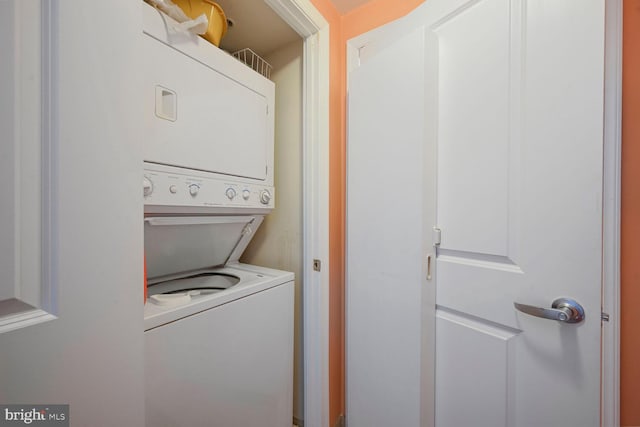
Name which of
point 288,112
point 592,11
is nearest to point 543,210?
point 592,11

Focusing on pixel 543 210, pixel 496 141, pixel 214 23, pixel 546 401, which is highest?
pixel 214 23

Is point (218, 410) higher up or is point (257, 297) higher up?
point (257, 297)

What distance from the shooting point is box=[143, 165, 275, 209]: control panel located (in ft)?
3.19

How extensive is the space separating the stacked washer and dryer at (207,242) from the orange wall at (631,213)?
133 centimetres

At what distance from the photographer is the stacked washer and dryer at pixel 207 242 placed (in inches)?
36.3

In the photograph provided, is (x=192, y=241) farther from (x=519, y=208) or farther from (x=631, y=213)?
(x=631, y=213)

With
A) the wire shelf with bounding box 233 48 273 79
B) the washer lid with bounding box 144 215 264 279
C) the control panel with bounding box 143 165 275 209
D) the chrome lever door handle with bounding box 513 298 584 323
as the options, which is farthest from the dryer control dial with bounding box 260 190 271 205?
the chrome lever door handle with bounding box 513 298 584 323

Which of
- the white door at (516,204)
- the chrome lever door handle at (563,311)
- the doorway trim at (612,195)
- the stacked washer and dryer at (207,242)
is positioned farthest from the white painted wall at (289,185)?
the doorway trim at (612,195)

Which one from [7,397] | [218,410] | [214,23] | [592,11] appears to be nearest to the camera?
[7,397]

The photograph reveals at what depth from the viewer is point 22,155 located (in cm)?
49

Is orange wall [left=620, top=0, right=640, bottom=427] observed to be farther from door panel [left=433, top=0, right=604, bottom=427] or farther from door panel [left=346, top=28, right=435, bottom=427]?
door panel [left=346, top=28, right=435, bottom=427]

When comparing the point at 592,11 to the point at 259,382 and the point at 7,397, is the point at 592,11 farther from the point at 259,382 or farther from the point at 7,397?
the point at 259,382

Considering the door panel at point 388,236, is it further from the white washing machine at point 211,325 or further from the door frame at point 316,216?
the white washing machine at point 211,325

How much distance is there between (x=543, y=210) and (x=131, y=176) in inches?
51.9
